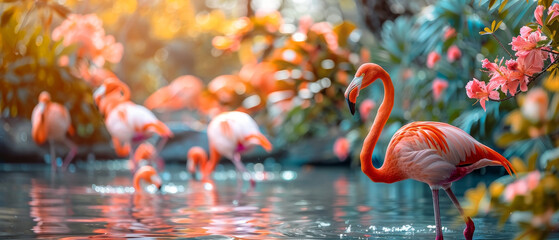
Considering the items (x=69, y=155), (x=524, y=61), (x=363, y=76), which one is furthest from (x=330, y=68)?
(x=524, y=61)

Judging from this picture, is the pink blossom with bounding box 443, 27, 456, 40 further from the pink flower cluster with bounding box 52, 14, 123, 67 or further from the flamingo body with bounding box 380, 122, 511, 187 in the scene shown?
the pink flower cluster with bounding box 52, 14, 123, 67

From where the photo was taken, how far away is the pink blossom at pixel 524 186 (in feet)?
6.31

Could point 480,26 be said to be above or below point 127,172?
above

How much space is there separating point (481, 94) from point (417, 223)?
1735 millimetres

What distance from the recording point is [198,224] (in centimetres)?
502

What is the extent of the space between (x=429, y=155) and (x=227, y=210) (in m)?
2.28

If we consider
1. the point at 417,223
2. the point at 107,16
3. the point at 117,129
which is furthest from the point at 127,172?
the point at 107,16

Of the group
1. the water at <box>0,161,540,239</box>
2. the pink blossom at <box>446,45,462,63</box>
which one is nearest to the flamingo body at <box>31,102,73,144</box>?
the water at <box>0,161,540,239</box>

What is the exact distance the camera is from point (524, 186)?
1925 millimetres

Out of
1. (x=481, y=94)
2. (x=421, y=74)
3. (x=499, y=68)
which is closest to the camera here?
(x=499, y=68)

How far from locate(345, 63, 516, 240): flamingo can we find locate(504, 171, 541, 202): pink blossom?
6.92ft

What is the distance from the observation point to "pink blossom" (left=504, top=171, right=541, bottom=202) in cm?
192

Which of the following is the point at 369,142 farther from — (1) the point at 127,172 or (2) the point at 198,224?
(1) the point at 127,172

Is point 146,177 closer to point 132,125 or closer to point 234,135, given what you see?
point 234,135
